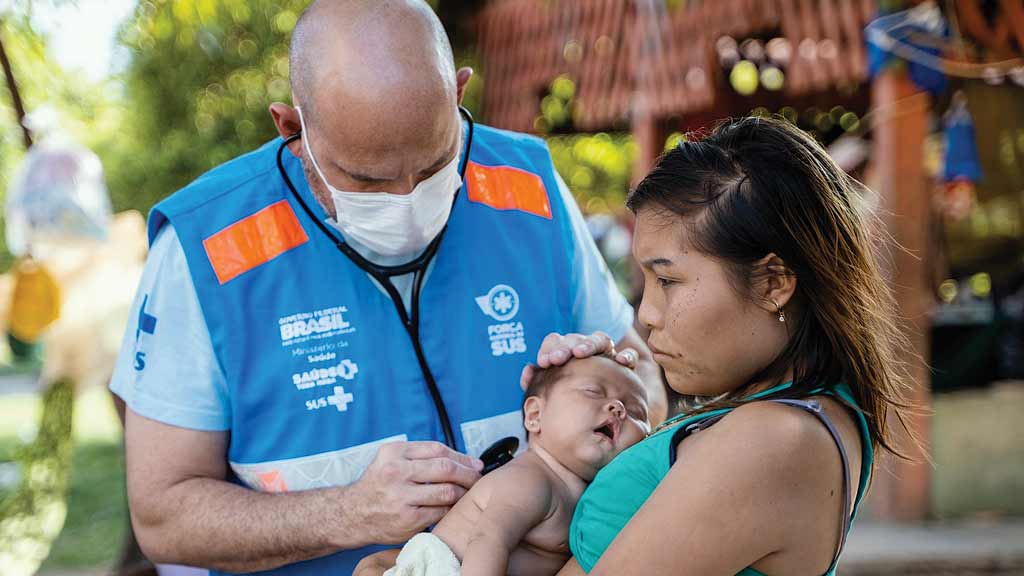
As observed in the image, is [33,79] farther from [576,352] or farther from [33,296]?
[576,352]

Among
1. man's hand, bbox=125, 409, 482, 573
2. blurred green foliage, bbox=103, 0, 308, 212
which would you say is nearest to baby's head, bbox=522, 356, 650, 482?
man's hand, bbox=125, 409, 482, 573

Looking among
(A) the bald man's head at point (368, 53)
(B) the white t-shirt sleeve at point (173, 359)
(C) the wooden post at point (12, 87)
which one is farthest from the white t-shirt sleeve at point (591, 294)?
(C) the wooden post at point (12, 87)

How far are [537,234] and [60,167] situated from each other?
7.77ft

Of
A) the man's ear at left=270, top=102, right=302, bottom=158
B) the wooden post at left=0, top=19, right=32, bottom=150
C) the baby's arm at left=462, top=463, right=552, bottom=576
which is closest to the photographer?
the baby's arm at left=462, top=463, right=552, bottom=576

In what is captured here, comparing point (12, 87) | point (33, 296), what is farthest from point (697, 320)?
point (33, 296)

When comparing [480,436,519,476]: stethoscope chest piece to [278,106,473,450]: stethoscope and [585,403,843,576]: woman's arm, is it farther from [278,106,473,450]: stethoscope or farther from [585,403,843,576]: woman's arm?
[585,403,843,576]: woman's arm

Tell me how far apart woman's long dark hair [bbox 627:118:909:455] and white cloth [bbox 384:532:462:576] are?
57cm

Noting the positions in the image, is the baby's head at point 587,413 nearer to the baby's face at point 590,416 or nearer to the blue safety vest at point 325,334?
the baby's face at point 590,416

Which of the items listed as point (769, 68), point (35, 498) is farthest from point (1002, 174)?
point (35, 498)

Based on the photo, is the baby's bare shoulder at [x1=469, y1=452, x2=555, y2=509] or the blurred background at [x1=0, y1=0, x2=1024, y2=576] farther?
the blurred background at [x1=0, y1=0, x2=1024, y2=576]

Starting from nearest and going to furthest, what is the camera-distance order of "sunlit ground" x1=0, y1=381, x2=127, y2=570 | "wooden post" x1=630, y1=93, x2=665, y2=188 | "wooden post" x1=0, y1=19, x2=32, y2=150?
"wooden post" x1=0, y1=19, x2=32, y2=150, "sunlit ground" x1=0, y1=381, x2=127, y2=570, "wooden post" x1=630, y1=93, x2=665, y2=188

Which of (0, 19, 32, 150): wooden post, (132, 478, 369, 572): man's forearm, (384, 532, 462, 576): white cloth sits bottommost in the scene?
(384, 532, 462, 576): white cloth

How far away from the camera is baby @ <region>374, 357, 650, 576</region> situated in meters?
1.97

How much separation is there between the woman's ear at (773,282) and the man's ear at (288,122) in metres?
1.18
